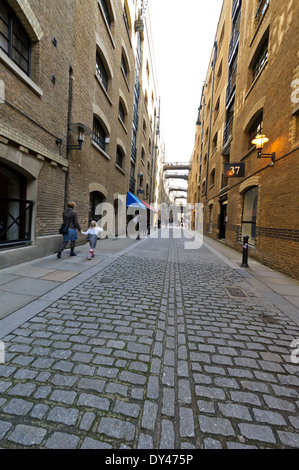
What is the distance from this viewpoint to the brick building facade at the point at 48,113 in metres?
4.95

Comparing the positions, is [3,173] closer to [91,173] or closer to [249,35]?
[91,173]

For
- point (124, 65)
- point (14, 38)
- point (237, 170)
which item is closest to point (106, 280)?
point (14, 38)

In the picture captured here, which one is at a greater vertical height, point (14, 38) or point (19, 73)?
point (14, 38)

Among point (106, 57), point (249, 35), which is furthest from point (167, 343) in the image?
point (249, 35)

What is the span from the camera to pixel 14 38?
516 cm

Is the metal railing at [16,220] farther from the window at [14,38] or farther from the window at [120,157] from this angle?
the window at [120,157]

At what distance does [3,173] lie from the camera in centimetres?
543

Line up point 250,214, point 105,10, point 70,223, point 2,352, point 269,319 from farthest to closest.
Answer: point 105,10, point 250,214, point 70,223, point 269,319, point 2,352

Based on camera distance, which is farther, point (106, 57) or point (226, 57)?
point (226, 57)

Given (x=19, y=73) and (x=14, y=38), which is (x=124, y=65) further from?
(x=19, y=73)

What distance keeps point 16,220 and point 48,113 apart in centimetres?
355

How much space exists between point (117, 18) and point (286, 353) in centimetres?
1689

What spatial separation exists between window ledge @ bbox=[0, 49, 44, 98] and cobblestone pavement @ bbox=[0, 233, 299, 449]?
18.1 feet

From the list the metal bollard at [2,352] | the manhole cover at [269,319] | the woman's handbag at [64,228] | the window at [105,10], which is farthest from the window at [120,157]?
the metal bollard at [2,352]
